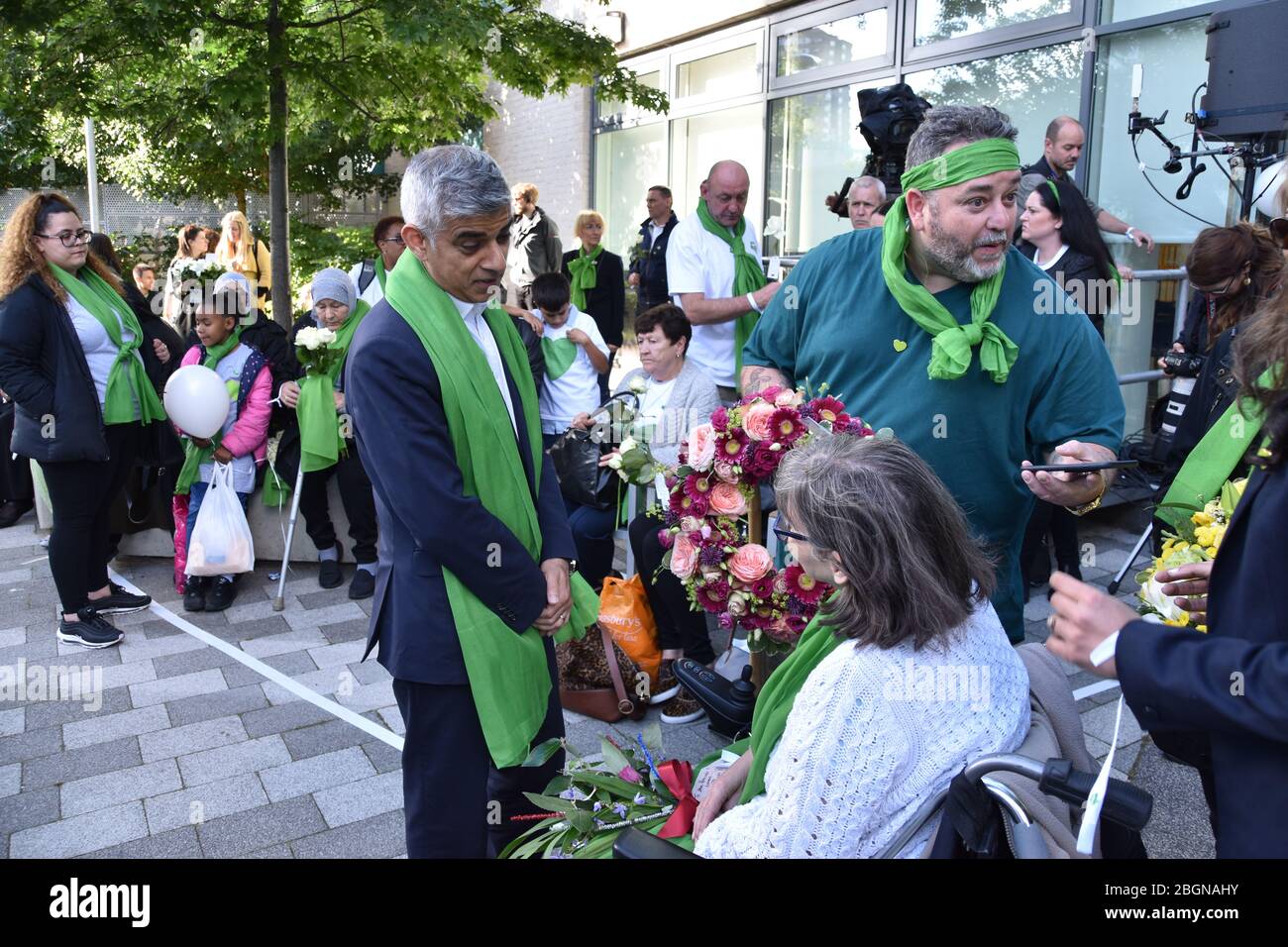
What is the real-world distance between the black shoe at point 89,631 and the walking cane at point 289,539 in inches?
33.3

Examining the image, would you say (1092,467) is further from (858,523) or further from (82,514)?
(82,514)

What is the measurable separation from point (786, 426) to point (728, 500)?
30 centimetres

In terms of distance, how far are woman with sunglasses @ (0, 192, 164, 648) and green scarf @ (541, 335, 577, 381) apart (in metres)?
2.20

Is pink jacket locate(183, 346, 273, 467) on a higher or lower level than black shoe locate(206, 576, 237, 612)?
higher

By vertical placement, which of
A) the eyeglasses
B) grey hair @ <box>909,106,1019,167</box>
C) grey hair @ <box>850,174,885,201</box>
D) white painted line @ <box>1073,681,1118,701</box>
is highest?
grey hair @ <box>850,174,885,201</box>

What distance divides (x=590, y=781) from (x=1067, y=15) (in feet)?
25.0

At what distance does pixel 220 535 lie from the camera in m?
5.62

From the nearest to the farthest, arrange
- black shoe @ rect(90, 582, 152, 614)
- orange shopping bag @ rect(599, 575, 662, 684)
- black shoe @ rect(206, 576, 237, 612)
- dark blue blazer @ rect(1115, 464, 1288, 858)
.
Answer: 1. dark blue blazer @ rect(1115, 464, 1288, 858)
2. orange shopping bag @ rect(599, 575, 662, 684)
3. black shoe @ rect(90, 582, 152, 614)
4. black shoe @ rect(206, 576, 237, 612)

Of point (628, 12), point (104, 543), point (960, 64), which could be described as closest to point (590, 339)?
point (104, 543)

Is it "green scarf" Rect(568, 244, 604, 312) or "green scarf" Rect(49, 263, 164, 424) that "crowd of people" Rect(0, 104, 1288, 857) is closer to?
"green scarf" Rect(49, 263, 164, 424)

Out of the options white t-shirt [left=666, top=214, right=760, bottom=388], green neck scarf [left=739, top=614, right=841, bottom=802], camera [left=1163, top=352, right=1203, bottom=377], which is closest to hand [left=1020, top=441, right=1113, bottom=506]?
green neck scarf [left=739, top=614, right=841, bottom=802]

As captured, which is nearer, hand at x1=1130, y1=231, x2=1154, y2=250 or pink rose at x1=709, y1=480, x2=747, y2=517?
pink rose at x1=709, y1=480, x2=747, y2=517

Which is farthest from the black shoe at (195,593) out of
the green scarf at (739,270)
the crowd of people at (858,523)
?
the green scarf at (739,270)

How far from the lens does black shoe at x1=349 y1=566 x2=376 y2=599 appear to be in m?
5.94
